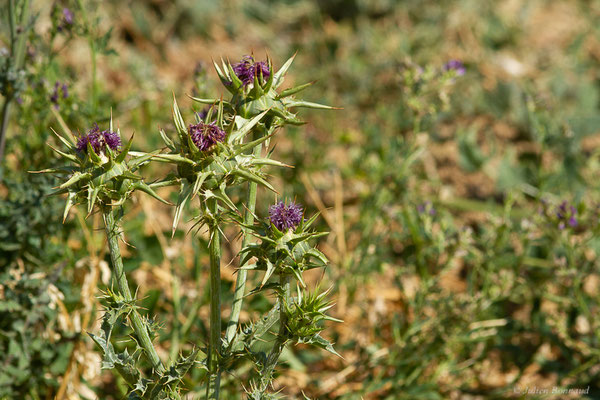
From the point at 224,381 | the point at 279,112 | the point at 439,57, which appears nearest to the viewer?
the point at 279,112

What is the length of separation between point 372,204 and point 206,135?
253 centimetres

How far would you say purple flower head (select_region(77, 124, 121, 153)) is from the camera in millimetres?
1886

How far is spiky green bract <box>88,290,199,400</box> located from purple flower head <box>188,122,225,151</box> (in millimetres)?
575

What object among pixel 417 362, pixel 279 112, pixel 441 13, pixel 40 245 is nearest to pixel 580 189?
pixel 417 362

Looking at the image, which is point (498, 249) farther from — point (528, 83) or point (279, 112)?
point (528, 83)

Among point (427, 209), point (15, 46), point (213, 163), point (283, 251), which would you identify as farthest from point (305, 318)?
point (15, 46)

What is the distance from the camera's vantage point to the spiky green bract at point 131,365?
196cm

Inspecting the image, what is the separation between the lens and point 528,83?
607 centimetres

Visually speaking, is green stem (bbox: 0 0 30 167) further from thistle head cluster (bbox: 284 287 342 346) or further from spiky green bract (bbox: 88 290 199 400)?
thistle head cluster (bbox: 284 287 342 346)

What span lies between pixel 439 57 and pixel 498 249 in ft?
11.3

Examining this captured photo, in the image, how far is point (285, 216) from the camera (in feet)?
6.60

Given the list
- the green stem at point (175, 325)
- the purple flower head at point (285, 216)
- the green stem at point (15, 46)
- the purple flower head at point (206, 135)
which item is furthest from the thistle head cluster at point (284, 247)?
the green stem at point (15, 46)

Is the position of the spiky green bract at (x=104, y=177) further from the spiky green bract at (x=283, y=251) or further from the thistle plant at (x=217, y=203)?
the spiky green bract at (x=283, y=251)

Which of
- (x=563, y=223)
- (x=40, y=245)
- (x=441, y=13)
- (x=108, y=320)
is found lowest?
(x=108, y=320)
